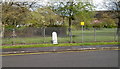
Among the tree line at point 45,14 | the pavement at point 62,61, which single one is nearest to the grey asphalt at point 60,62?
the pavement at point 62,61

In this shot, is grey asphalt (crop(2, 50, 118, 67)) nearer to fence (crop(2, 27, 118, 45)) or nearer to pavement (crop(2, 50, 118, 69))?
pavement (crop(2, 50, 118, 69))

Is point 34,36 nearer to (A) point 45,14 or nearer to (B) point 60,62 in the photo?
(A) point 45,14

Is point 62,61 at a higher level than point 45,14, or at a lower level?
lower

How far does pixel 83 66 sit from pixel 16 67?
2501 millimetres

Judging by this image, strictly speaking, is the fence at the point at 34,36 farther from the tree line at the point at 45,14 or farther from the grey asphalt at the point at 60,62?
the grey asphalt at the point at 60,62

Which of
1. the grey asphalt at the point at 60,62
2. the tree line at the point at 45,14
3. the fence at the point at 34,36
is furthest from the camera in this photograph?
the tree line at the point at 45,14

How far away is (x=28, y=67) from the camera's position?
238 inches

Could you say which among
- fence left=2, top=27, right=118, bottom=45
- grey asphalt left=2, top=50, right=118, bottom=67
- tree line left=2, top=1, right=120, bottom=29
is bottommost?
grey asphalt left=2, top=50, right=118, bottom=67

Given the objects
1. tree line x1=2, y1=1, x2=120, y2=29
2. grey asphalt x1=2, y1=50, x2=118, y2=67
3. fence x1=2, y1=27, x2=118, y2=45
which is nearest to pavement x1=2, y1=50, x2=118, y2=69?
grey asphalt x1=2, y1=50, x2=118, y2=67

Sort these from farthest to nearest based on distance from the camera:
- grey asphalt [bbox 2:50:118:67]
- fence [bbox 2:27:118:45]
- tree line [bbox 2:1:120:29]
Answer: tree line [bbox 2:1:120:29] → fence [bbox 2:27:118:45] → grey asphalt [bbox 2:50:118:67]

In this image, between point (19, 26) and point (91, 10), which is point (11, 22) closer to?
point (19, 26)

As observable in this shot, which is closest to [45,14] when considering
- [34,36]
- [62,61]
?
[34,36]

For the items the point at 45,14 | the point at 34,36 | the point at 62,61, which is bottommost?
the point at 62,61

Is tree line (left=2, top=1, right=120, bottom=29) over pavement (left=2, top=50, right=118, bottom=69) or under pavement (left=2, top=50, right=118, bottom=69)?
over
